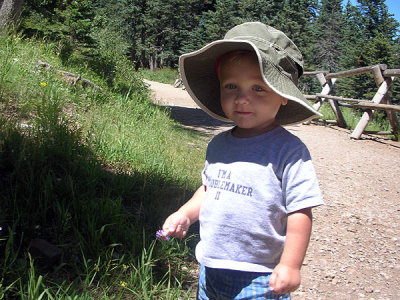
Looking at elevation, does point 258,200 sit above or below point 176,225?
above

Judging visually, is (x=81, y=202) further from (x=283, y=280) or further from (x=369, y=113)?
(x=369, y=113)

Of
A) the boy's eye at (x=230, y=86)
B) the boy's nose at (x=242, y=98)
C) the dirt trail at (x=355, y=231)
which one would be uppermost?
the boy's eye at (x=230, y=86)

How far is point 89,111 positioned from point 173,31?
37.1 m

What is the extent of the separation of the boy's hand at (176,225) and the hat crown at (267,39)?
0.75 meters

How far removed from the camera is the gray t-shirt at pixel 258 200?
143 centimetres

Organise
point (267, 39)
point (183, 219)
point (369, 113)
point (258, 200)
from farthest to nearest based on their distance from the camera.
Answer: point (369, 113) → point (183, 219) → point (267, 39) → point (258, 200)

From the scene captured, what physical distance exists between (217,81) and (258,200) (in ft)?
2.34

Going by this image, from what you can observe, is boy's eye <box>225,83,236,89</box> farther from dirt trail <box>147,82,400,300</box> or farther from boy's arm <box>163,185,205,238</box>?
dirt trail <box>147,82,400,300</box>

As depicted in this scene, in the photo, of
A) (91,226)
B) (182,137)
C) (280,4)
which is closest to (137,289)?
(91,226)

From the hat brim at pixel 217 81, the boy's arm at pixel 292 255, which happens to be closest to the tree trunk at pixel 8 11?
the hat brim at pixel 217 81

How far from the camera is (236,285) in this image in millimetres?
1494

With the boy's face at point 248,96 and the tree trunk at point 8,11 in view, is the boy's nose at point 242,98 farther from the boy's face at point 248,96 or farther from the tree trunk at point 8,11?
the tree trunk at point 8,11

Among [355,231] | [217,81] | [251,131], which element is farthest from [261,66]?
[355,231]

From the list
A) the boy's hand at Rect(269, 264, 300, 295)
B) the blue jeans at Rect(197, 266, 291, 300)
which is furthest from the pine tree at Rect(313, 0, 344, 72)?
the boy's hand at Rect(269, 264, 300, 295)
